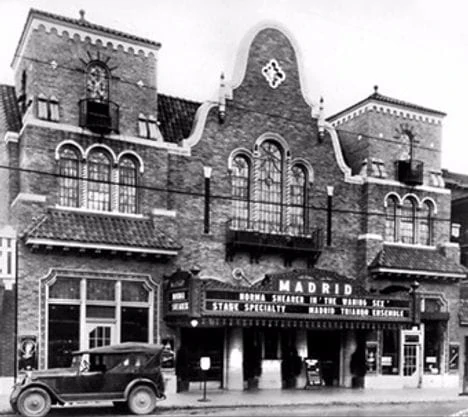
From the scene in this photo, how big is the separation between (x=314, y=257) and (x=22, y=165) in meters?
10.7

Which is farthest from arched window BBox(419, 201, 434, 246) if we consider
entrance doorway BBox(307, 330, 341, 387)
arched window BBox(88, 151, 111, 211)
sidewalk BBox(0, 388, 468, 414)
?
arched window BBox(88, 151, 111, 211)

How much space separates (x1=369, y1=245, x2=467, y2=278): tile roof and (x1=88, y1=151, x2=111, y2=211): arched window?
33.7 feet

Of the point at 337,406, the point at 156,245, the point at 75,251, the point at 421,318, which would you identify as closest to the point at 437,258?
the point at 421,318

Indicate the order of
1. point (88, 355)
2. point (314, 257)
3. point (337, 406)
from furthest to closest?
point (314, 257) < point (337, 406) < point (88, 355)

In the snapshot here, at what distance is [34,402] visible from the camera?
18.2 m

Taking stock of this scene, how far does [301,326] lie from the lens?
81.0 feet

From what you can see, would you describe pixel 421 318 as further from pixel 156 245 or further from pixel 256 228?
pixel 156 245

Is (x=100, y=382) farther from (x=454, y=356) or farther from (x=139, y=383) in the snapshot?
(x=454, y=356)

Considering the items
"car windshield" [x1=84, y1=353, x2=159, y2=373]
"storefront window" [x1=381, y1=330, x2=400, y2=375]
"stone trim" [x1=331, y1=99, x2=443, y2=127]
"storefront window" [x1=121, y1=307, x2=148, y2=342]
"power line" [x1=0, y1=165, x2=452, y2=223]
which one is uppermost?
"stone trim" [x1=331, y1=99, x2=443, y2=127]

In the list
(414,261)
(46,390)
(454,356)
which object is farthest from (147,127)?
(454,356)

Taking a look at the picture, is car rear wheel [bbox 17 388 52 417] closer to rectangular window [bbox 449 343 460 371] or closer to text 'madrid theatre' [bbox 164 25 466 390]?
text 'madrid theatre' [bbox 164 25 466 390]

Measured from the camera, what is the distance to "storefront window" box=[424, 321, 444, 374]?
97.1ft

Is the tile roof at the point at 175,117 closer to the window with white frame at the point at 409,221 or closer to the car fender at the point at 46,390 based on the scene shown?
the window with white frame at the point at 409,221

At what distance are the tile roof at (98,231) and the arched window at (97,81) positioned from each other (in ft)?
12.5
